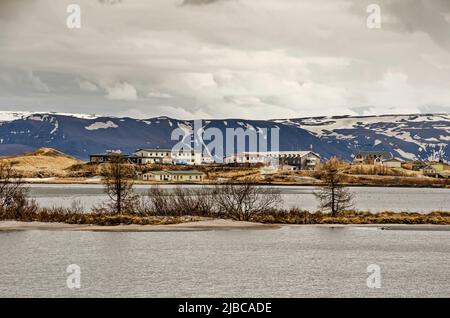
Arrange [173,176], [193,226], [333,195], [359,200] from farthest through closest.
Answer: [173,176]
[359,200]
[333,195]
[193,226]

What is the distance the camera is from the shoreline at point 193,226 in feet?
177

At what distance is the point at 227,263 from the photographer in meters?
38.1

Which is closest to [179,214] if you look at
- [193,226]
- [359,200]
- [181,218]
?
[181,218]

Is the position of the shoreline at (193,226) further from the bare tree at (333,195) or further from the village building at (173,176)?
the village building at (173,176)

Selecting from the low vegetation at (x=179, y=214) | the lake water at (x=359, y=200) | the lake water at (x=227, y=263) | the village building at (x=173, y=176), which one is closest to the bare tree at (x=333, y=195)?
the low vegetation at (x=179, y=214)

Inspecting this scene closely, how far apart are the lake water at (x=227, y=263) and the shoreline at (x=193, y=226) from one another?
170 centimetres

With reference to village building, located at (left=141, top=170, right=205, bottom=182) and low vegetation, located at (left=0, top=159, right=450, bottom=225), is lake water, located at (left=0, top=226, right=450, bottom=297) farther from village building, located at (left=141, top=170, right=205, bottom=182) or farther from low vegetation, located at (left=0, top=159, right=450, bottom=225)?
village building, located at (left=141, top=170, right=205, bottom=182)

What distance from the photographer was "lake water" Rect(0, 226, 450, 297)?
3075 cm

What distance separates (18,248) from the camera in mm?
43125

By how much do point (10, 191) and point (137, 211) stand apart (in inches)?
444

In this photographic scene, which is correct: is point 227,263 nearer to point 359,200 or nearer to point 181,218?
point 181,218

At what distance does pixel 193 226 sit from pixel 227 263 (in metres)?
18.2
